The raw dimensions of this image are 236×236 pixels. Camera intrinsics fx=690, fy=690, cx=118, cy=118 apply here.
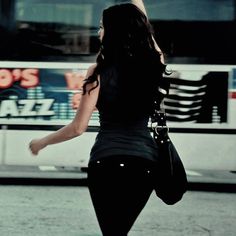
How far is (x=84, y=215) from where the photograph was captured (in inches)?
291

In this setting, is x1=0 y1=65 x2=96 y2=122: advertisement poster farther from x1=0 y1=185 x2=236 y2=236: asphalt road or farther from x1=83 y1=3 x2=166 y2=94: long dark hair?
x1=83 y1=3 x2=166 y2=94: long dark hair

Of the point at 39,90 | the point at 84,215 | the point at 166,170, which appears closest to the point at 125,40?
the point at 166,170

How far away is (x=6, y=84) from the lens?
9336 mm

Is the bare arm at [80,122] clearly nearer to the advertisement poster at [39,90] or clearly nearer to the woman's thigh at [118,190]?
the woman's thigh at [118,190]

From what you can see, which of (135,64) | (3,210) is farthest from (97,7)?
(135,64)

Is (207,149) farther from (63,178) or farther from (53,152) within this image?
(63,178)

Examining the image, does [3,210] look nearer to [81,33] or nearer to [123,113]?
[81,33]

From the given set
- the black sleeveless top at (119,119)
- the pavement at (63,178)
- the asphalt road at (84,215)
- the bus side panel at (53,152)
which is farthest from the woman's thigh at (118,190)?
the pavement at (63,178)

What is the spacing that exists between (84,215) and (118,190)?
14.2 feet

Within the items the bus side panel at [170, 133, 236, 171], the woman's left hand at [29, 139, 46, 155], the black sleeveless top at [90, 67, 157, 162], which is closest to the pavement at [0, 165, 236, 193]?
the bus side panel at [170, 133, 236, 171]

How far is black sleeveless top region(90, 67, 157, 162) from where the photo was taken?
3189 mm

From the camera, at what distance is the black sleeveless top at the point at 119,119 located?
3189 mm

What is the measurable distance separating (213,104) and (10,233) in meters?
4.03

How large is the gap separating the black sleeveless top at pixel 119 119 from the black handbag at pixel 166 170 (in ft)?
0.23
